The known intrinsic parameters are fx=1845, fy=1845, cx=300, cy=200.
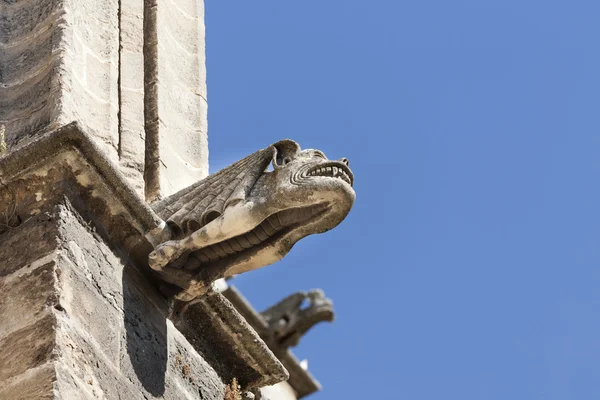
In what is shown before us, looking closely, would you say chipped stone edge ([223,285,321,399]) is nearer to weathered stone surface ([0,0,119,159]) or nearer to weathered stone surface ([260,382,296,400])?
weathered stone surface ([260,382,296,400])

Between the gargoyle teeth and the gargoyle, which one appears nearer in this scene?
the gargoyle teeth

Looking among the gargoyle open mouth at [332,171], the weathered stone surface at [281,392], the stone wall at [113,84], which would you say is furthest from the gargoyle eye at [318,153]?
the weathered stone surface at [281,392]

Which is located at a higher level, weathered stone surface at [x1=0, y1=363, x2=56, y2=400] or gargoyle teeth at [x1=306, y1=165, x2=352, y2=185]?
gargoyle teeth at [x1=306, y1=165, x2=352, y2=185]

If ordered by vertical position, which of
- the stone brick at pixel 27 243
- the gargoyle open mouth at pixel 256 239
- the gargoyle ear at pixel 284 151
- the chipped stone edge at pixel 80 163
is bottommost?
the stone brick at pixel 27 243

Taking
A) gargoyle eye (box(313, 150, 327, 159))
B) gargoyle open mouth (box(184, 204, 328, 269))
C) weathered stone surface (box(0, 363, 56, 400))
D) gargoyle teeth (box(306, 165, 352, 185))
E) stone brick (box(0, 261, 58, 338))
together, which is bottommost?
weathered stone surface (box(0, 363, 56, 400))

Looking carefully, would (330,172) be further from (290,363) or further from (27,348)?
(290,363)

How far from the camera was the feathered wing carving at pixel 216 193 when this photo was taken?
774 centimetres

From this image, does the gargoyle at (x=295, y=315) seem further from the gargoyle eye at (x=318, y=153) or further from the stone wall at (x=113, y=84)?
the gargoyle eye at (x=318, y=153)

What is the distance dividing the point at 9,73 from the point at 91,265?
5.53 ft

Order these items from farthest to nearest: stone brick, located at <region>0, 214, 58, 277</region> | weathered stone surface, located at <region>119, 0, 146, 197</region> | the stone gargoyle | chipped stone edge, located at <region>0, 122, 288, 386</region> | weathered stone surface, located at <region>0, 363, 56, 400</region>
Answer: weathered stone surface, located at <region>119, 0, 146, 197</region> < the stone gargoyle < chipped stone edge, located at <region>0, 122, 288, 386</region> < stone brick, located at <region>0, 214, 58, 277</region> < weathered stone surface, located at <region>0, 363, 56, 400</region>

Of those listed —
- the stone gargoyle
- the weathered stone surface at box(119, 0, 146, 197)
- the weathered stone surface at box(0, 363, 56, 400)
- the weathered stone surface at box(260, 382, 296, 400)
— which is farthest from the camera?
the weathered stone surface at box(260, 382, 296, 400)

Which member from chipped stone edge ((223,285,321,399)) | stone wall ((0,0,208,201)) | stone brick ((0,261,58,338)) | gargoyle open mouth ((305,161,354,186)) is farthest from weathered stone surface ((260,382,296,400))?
stone brick ((0,261,58,338))

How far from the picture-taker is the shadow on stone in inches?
290

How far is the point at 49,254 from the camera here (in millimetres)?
7199
